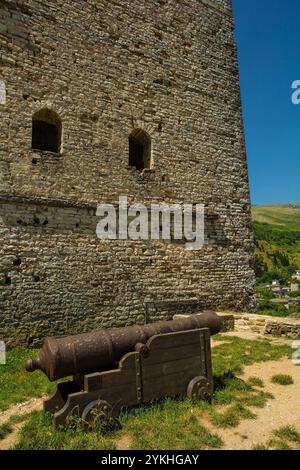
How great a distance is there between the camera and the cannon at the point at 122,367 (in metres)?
3.50

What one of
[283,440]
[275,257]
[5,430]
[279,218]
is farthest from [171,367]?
[279,218]

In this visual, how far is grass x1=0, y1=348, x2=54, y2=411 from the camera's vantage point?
453 centimetres

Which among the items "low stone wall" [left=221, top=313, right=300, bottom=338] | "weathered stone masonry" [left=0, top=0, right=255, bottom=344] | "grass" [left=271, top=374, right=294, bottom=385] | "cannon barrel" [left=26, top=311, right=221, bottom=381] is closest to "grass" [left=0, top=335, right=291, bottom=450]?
"grass" [left=271, top=374, right=294, bottom=385]

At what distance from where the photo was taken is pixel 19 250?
23.4 feet

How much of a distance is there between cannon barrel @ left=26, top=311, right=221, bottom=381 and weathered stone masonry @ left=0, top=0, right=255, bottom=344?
3.67 metres

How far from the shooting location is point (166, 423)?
357 centimetres

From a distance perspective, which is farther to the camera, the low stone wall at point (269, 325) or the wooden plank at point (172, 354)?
the low stone wall at point (269, 325)

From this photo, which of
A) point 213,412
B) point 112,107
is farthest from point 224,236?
point 213,412

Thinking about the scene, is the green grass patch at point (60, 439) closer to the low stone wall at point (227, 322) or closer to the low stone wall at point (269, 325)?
the low stone wall at point (227, 322)

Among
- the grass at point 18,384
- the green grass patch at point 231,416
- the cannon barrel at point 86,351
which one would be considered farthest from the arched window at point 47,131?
the green grass patch at point 231,416

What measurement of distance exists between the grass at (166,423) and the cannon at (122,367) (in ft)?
0.42

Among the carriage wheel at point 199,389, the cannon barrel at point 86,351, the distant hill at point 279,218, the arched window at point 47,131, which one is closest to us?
the cannon barrel at point 86,351

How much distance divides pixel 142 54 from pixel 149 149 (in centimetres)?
258
